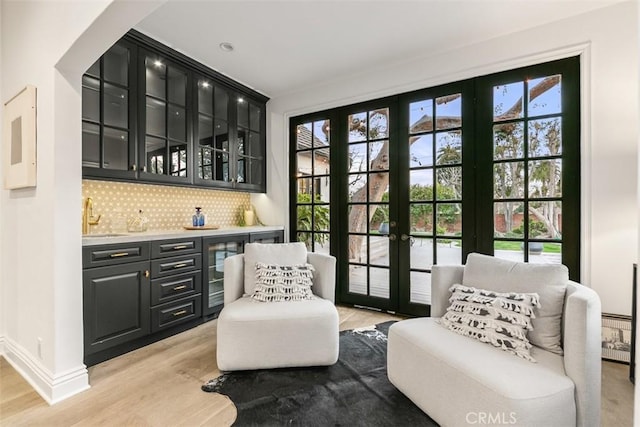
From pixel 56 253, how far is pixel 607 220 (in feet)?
12.8

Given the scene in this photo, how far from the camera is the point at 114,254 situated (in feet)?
7.48

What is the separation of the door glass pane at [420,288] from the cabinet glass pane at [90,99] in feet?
10.7

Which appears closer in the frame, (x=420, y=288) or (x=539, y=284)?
(x=539, y=284)

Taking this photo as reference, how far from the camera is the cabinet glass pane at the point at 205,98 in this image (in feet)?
10.8

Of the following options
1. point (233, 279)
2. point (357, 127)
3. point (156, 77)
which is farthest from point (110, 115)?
point (357, 127)

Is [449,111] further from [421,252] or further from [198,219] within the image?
[198,219]

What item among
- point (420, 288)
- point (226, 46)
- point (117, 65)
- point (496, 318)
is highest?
point (226, 46)

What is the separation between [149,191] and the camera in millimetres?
3146

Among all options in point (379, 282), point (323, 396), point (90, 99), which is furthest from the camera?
point (379, 282)

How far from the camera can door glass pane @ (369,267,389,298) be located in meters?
3.41

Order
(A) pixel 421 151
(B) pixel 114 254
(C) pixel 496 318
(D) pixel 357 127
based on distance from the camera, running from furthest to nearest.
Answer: (D) pixel 357 127 → (A) pixel 421 151 → (B) pixel 114 254 → (C) pixel 496 318

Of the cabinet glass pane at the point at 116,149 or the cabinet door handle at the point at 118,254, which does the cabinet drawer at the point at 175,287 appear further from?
the cabinet glass pane at the point at 116,149

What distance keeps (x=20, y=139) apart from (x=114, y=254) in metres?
1.01

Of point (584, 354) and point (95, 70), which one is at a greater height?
point (95, 70)
